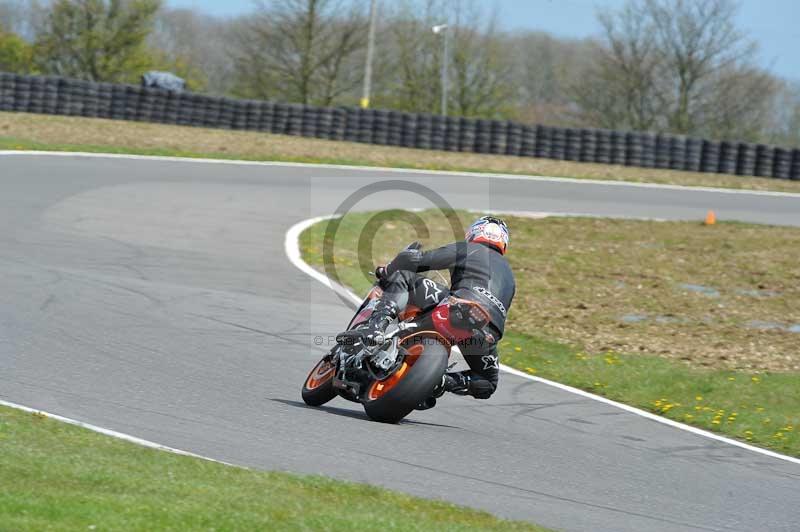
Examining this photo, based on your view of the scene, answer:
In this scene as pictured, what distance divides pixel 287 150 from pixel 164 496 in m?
23.5

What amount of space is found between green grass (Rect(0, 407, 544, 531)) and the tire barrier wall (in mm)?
24402

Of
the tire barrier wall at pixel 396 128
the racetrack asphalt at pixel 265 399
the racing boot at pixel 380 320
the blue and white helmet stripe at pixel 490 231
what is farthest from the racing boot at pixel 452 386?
the tire barrier wall at pixel 396 128

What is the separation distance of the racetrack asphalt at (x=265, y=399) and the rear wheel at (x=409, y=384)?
146mm

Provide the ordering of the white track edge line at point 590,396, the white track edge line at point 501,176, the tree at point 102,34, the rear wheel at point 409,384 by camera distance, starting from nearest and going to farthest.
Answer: the rear wheel at point 409,384
the white track edge line at point 590,396
the white track edge line at point 501,176
the tree at point 102,34

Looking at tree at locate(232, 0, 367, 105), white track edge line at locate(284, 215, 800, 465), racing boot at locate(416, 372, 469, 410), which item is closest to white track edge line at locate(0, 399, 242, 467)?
racing boot at locate(416, 372, 469, 410)

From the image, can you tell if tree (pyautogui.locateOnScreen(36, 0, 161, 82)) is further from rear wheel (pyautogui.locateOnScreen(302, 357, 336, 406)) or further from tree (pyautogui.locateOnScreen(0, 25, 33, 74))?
rear wheel (pyautogui.locateOnScreen(302, 357, 336, 406))

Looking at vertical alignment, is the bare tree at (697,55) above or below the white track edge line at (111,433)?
above

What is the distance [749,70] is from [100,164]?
1516 inches

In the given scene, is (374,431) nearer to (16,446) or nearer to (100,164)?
(16,446)

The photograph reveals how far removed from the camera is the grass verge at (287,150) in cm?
2691

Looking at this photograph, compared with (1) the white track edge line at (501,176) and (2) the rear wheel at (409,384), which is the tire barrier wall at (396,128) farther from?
(2) the rear wheel at (409,384)

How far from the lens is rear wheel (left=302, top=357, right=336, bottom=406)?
324 inches

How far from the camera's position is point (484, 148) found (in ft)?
99.8

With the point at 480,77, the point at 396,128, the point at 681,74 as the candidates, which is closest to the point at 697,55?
the point at 681,74
